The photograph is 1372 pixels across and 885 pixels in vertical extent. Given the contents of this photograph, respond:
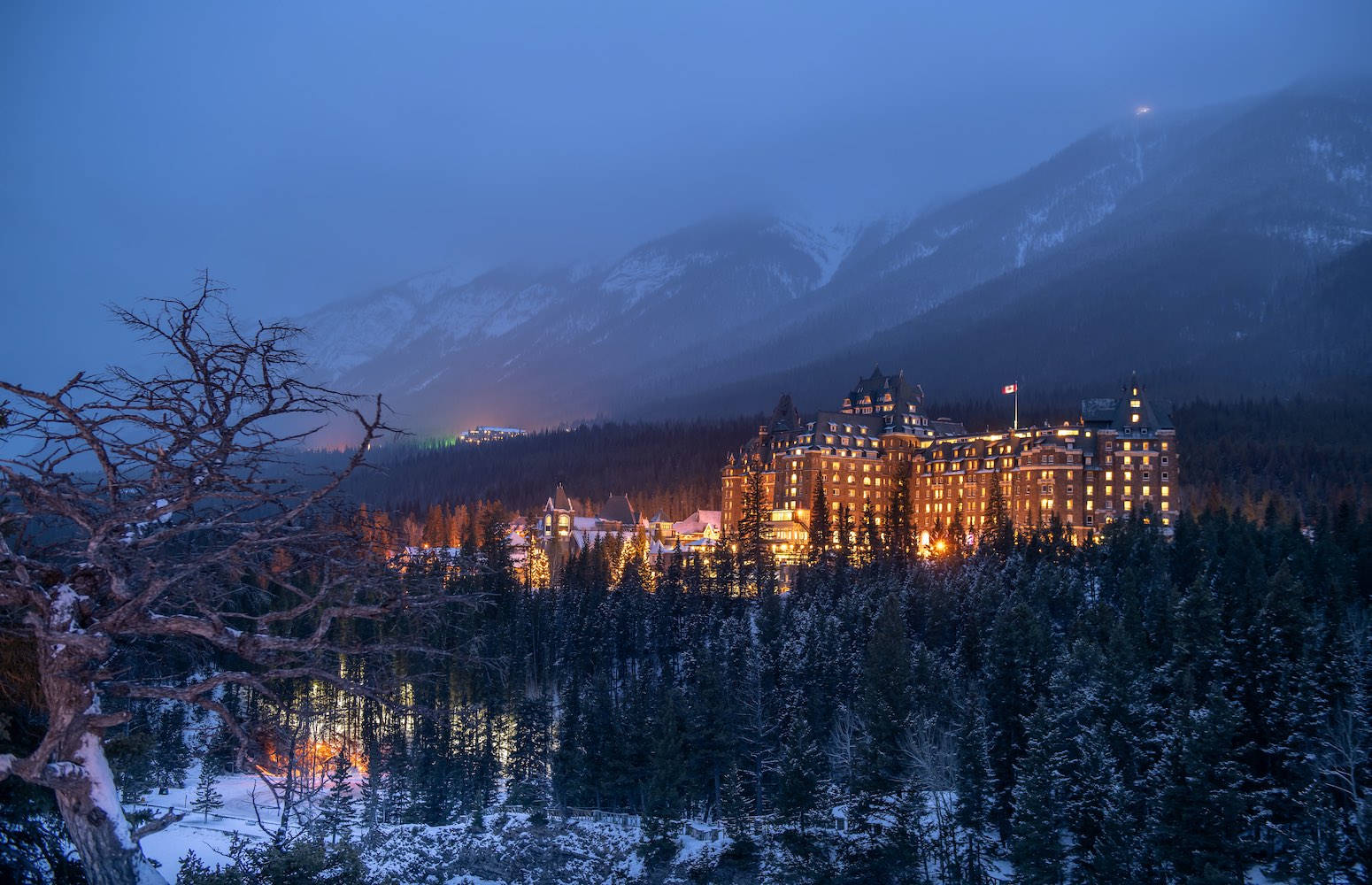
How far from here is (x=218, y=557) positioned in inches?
406

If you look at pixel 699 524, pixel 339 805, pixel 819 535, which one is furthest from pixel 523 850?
pixel 699 524

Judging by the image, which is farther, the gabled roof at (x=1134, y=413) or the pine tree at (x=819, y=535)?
the gabled roof at (x=1134, y=413)

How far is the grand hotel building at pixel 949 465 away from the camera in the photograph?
11831 centimetres

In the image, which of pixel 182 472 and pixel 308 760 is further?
pixel 308 760

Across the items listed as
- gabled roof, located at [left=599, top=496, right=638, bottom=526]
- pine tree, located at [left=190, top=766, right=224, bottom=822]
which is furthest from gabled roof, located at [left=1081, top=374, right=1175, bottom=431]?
pine tree, located at [left=190, top=766, right=224, bottom=822]

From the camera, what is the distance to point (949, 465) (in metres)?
134

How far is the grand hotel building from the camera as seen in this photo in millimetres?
118312

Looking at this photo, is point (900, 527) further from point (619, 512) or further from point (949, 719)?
point (619, 512)

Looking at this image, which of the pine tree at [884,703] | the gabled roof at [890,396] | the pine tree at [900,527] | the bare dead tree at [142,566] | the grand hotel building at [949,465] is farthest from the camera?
the gabled roof at [890,396]

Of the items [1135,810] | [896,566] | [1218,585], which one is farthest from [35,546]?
[896,566]

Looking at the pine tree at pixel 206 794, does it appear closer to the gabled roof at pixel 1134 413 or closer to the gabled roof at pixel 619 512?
the gabled roof at pixel 619 512

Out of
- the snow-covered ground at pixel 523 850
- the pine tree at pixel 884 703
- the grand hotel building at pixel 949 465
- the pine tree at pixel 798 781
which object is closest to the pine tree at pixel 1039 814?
the snow-covered ground at pixel 523 850

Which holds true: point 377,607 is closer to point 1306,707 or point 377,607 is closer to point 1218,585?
point 1306,707

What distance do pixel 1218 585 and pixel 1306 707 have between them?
24.3 meters
